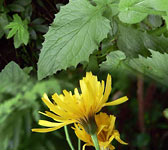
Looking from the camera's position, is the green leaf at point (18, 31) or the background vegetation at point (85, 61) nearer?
the background vegetation at point (85, 61)

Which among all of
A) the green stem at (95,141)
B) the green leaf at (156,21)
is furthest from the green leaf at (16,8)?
the green stem at (95,141)

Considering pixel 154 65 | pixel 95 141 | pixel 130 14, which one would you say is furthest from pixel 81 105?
pixel 130 14

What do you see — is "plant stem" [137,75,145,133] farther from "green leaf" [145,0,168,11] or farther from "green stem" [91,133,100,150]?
"green leaf" [145,0,168,11]

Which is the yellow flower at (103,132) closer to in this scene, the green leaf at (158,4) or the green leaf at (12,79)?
the green leaf at (12,79)

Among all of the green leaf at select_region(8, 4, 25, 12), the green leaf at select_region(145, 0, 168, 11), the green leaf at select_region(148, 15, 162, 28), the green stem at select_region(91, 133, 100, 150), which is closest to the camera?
the green stem at select_region(91, 133, 100, 150)

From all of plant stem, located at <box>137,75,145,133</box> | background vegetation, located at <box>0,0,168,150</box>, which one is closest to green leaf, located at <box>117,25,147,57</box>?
background vegetation, located at <box>0,0,168,150</box>
